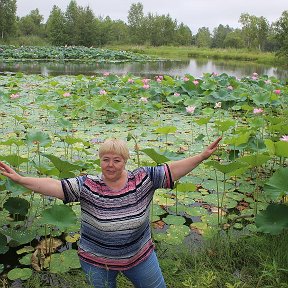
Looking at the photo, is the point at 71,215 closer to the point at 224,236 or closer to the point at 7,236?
the point at 7,236

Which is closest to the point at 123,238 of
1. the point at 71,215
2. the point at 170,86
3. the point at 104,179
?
the point at 104,179

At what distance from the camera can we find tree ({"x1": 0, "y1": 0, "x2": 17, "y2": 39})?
Result: 119 feet

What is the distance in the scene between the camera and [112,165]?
1.68 meters

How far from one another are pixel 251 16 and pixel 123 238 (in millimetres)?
56642

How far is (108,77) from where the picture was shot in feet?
30.7

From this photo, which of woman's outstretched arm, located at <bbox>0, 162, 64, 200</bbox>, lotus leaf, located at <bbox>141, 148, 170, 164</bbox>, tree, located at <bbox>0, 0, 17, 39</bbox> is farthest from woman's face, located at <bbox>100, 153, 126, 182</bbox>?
tree, located at <bbox>0, 0, 17, 39</bbox>

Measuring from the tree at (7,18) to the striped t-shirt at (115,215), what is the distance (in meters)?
38.4

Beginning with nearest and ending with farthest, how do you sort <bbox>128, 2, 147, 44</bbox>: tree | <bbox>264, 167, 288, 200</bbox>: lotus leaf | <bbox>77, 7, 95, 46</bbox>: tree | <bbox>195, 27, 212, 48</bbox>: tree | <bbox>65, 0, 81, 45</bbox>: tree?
<bbox>264, 167, 288, 200</bbox>: lotus leaf < <bbox>65, 0, 81, 45</bbox>: tree < <bbox>77, 7, 95, 46</bbox>: tree < <bbox>128, 2, 147, 44</bbox>: tree < <bbox>195, 27, 212, 48</bbox>: tree

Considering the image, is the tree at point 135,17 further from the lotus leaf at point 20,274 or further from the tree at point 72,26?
the lotus leaf at point 20,274

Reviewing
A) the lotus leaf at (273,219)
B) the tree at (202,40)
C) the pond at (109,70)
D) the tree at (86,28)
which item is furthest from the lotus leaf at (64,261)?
the tree at (202,40)

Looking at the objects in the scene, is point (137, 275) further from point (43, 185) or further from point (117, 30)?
point (117, 30)

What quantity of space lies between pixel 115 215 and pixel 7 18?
129 ft

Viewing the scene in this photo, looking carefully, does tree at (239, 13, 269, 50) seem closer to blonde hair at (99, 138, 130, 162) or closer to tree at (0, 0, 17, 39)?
tree at (0, 0, 17, 39)

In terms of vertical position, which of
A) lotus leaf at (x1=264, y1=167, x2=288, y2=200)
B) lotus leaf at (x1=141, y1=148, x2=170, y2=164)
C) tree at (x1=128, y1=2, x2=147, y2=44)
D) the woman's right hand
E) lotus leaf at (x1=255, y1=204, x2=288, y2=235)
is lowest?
lotus leaf at (x1=255, y1=204, x2=288, y2=235)
